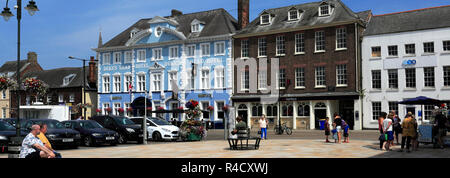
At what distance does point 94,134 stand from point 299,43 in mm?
24280

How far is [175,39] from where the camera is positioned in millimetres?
48375

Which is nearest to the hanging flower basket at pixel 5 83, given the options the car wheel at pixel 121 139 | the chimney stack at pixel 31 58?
the car wheel at pixel 121 139

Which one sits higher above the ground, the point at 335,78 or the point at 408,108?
the point at 335,78

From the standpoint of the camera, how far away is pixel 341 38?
38.6m

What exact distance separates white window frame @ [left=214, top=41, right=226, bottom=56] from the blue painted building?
0.10m

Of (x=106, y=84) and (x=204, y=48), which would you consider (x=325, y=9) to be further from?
(x=106, y=84)

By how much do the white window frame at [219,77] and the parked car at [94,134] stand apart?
23369mm

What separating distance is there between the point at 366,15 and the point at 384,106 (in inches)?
345

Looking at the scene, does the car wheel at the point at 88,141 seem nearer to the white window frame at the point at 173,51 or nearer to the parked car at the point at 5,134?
the parked car at the point at 5,134

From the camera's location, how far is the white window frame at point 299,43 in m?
40.7

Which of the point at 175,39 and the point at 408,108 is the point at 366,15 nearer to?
the point at 408,108

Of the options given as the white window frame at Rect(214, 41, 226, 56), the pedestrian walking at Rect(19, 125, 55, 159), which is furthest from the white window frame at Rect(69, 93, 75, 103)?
the pedestrian walking at Rect(19, 125, 55, 159)
